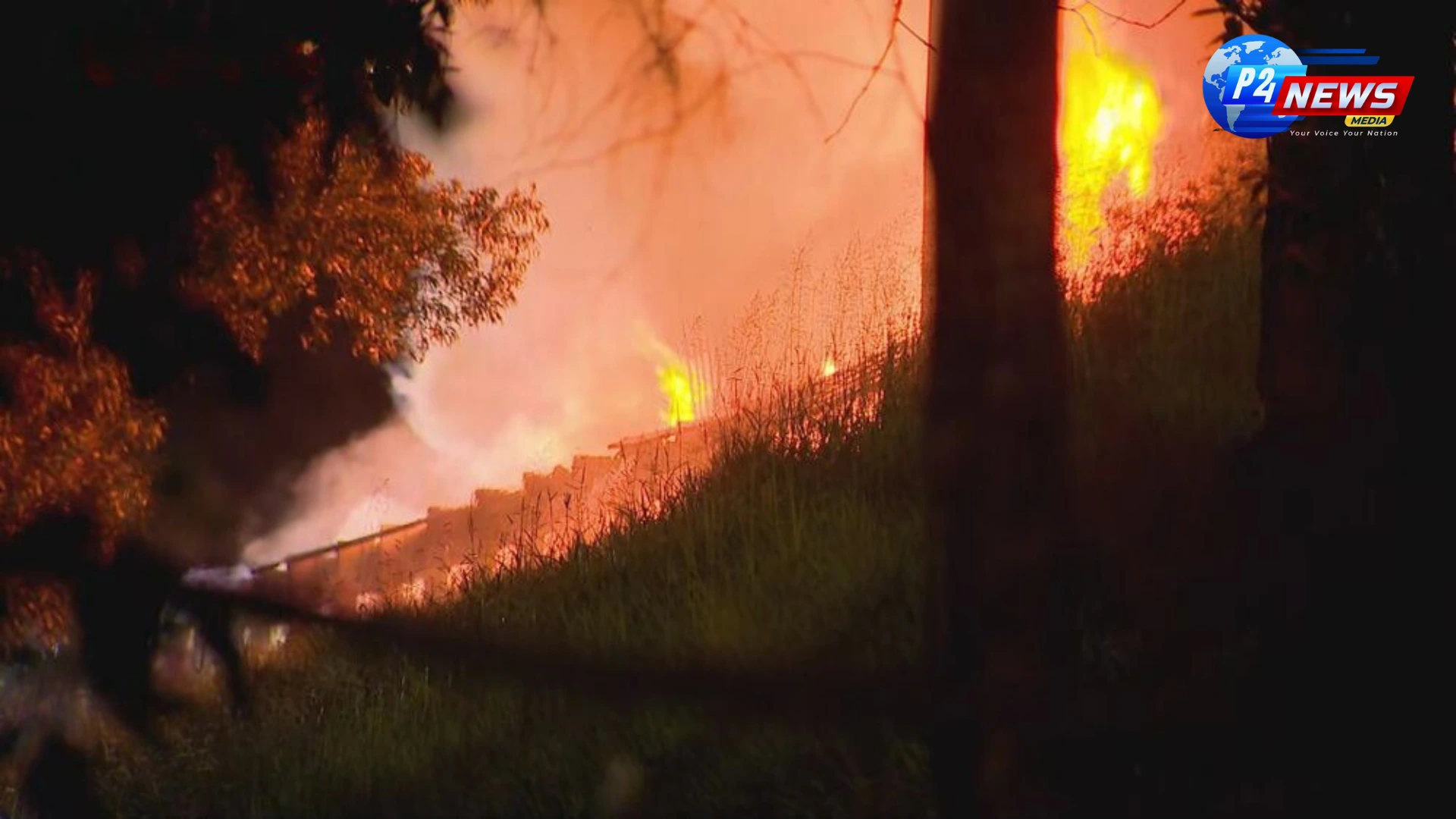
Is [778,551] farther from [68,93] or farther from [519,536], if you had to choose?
[68,93]

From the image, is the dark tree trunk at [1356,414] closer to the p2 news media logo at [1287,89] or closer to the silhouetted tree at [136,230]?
the p2 news media logo at [1287,89]

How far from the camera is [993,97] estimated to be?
3.98 meters

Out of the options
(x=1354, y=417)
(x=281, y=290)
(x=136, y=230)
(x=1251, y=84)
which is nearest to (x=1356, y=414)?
(x=1354, y=417)

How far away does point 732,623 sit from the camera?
5492 mm

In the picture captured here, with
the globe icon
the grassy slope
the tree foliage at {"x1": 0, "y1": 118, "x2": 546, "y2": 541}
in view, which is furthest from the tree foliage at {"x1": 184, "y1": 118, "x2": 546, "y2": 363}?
the globe icon

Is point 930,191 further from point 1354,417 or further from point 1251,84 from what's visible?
point 1251,84

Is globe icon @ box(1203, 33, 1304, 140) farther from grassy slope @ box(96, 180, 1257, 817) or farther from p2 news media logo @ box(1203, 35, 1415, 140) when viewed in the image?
grassy slope @ box(96, 180, 1257, 817)

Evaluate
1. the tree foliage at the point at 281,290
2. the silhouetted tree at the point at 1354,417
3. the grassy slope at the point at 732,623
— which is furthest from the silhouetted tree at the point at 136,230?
the silhouetted tree at the point at 1354,417

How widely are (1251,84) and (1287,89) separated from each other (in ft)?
2.58

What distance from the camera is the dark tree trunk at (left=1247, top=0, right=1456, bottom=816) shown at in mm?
4000

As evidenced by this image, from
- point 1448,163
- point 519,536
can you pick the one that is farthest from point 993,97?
point 519,536

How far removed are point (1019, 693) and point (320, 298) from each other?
8902mm

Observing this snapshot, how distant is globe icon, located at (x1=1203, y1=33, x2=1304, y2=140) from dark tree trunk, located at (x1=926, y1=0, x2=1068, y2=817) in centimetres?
104

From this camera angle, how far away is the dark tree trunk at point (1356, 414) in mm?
4000
